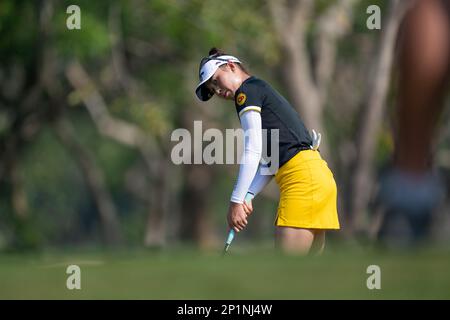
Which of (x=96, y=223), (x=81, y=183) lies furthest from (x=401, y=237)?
(x=96, y=223)

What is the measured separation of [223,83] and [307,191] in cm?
69

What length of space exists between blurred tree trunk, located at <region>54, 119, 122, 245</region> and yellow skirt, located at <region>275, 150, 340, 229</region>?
21.0 meters

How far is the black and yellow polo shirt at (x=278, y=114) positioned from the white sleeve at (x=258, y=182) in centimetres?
14

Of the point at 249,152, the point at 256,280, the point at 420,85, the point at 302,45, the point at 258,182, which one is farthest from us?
the point at 302,45

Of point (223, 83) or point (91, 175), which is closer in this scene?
point (223, 83)

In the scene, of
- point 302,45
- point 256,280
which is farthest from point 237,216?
point 302,45

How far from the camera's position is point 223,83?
17.9 feet

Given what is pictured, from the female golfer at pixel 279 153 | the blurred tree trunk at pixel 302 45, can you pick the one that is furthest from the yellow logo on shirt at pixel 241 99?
the blurred tree trunk at pixel 302 45

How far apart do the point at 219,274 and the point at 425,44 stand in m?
4.63

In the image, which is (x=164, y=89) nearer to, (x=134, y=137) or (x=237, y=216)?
(x=134, y=137)

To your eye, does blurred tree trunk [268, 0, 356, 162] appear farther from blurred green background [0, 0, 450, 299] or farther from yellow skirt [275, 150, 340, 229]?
yellow skirt [275, 150, 340, 229]

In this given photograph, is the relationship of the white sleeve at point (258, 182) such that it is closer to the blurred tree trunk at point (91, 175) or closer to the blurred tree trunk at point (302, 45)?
the blurred tree trunk at point (302, 45)

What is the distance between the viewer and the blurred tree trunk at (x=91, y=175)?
2781 cm

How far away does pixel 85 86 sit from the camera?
2444 centimetres
